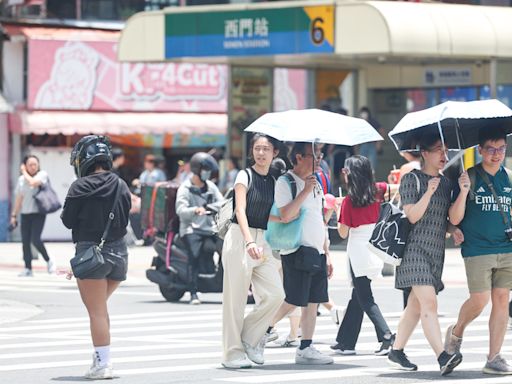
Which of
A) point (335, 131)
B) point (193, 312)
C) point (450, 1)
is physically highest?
point (450, 1)

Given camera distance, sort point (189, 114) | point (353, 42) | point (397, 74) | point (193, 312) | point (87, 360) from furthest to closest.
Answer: point (189, 114)
point (397, 74)
point (353, 42)
point (193, 312)
point (87, 360)

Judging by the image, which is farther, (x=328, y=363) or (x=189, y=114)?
(x=189, y=114)

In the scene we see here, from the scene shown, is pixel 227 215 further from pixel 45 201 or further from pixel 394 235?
pixel 45 201

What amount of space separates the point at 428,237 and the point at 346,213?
2.35m

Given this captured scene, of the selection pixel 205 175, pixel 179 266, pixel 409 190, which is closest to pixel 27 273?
pixel 179 266

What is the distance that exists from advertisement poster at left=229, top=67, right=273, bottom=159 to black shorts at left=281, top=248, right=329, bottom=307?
1995 cm

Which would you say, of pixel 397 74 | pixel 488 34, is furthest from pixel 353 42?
pixel 397 74

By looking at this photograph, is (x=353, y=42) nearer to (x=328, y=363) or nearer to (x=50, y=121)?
(x=50, y=121)

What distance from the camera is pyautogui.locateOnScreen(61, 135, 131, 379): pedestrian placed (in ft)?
37.5

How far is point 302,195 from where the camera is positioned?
12094 mm

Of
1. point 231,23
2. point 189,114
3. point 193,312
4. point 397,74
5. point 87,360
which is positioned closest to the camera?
point 87,360

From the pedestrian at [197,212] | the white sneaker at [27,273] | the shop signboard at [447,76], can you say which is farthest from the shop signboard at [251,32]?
the pedestrian at [197,212]

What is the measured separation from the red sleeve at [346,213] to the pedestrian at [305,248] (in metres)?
1.19

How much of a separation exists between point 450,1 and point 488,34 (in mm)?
5403
